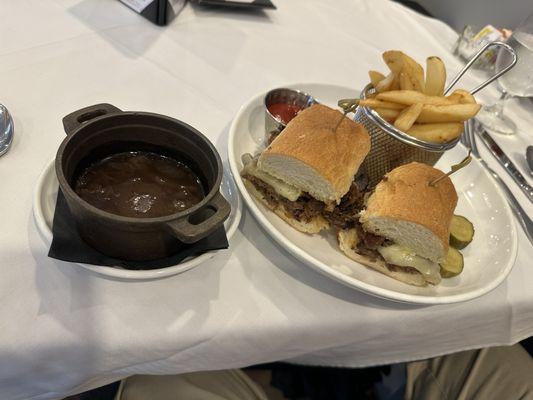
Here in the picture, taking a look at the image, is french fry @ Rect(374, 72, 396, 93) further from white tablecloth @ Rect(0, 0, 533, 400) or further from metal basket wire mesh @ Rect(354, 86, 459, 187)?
white tablecloth @ Rect(0, 0, 533, 400)

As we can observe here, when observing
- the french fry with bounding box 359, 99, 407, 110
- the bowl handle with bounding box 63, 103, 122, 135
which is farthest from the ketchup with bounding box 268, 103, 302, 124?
the bowl handle with bounding box 63, 103, 122, 135

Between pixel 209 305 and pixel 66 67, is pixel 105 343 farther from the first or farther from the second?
pixel 66 67

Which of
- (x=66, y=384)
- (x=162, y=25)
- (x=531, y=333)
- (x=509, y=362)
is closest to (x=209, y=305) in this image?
(x=66, y=384)

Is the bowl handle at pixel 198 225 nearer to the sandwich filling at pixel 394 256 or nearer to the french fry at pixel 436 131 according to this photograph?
the sandwich filling at pixel 394 256

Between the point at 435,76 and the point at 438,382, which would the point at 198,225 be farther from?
the point at 438,382

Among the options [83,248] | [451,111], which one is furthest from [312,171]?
[83,248]

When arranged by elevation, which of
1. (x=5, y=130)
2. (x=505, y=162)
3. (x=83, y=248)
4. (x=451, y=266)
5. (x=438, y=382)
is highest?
(x=505, y=162)

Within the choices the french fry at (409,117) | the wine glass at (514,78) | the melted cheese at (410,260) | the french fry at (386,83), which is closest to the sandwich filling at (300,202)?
the melted cheese at (410,260)
